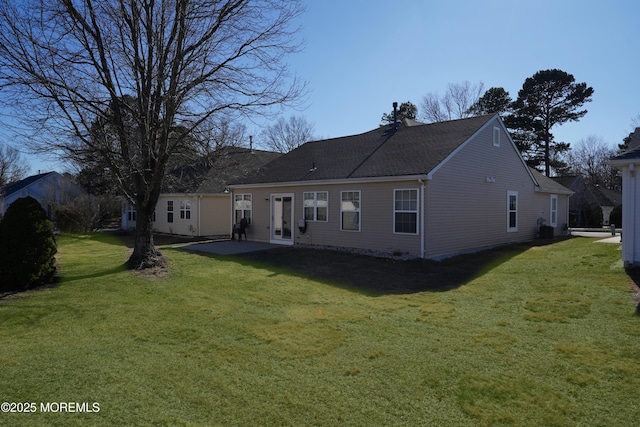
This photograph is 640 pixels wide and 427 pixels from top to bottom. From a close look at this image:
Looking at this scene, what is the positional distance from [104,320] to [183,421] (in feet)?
12.2

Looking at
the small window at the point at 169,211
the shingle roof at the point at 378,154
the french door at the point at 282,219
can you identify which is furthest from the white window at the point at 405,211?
the small window at the point at 169,211

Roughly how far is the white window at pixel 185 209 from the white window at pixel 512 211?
50.8 feet

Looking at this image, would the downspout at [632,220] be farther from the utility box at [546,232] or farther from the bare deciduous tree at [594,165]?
the bare deciduous tree at [594,165]

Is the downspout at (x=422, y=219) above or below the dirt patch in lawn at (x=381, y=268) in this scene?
above

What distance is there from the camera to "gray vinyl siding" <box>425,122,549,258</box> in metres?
13.0

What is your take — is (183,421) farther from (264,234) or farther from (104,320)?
(264,234)

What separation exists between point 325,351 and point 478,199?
11.7m

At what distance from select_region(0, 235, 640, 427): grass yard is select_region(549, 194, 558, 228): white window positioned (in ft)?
38.7

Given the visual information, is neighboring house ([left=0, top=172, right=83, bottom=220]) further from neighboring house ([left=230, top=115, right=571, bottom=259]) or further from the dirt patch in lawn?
the dirt patch in lawn

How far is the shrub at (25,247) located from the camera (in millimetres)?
8164

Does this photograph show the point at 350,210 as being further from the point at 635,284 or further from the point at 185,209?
the point at 185,209

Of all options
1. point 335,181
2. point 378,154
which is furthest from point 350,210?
point 378,154

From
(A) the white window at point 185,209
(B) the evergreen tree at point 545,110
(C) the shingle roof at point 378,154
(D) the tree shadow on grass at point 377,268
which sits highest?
(B) the evergreen tree at point 545,110

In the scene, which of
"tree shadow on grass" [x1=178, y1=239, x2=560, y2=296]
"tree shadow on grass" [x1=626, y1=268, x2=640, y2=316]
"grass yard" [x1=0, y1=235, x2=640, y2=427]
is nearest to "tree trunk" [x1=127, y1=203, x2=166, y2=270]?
"grass yard" [x1=0, y1=235, x2=640, y2=427]
